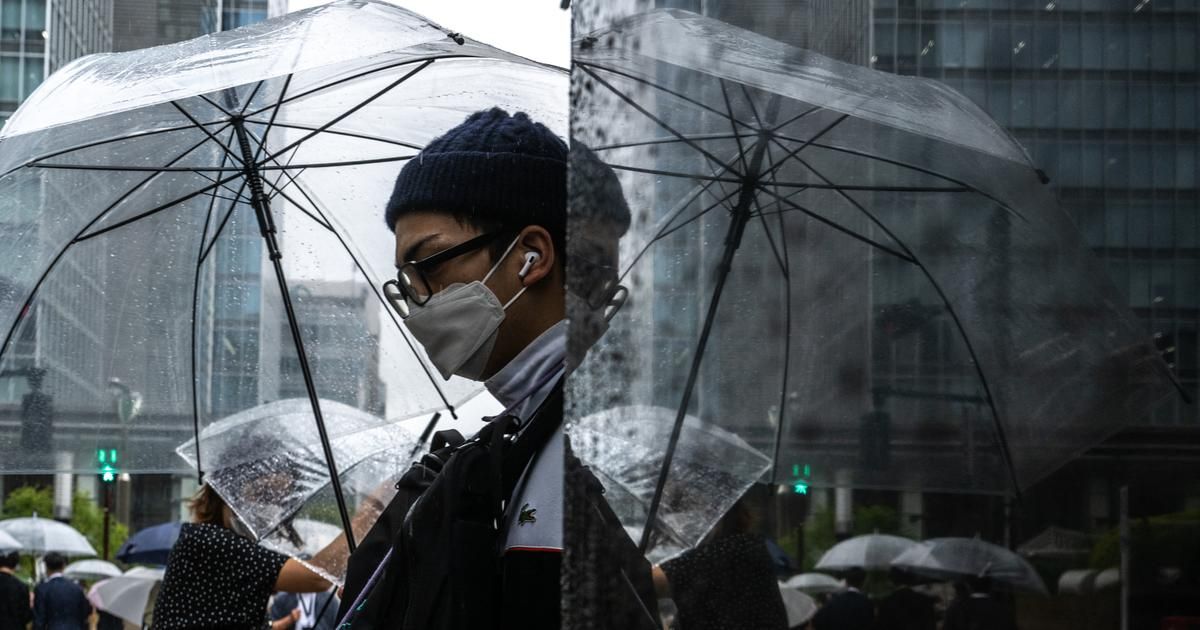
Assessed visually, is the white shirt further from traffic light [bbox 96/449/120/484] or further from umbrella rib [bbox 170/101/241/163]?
traffic light [bbox 96/449/120/484]

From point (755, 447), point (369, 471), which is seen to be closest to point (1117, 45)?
point (755, 447)

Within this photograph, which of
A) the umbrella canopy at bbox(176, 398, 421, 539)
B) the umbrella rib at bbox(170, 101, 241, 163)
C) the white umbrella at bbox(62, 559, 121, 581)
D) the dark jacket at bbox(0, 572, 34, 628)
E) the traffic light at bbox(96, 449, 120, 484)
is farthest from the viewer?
the white umbrella at bbox(62, 559, 121, 581)

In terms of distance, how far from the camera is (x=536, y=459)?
159 cm

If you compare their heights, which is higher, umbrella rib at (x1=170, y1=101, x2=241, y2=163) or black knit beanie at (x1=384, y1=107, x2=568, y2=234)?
→ umbrella rib at (x1=170, y1=101, x2=241, y2=163)

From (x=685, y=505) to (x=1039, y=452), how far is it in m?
0.21

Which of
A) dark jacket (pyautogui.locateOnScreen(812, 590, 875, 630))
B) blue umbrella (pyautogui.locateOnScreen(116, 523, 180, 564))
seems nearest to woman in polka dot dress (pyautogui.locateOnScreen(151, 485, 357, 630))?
dark jacket (pyautogui.locateOnScreen(812, 590, 875, 630))

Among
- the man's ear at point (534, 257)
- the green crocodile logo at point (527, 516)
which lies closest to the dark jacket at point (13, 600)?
the man's ear at point (534, 257)

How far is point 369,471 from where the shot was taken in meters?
Answer: 5.17

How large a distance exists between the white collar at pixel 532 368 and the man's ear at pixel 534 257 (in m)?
0.08

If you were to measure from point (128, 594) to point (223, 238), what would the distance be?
9236mm

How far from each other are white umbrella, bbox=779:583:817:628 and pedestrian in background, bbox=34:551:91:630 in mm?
13328

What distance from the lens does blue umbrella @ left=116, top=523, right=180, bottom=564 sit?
13203mm

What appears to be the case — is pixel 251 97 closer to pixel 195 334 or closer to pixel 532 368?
pixel 195 334

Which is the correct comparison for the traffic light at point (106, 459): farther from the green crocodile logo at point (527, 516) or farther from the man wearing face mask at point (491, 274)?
the green crocodile logo at point (527, 516)
